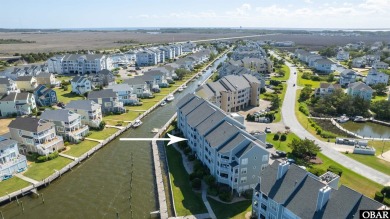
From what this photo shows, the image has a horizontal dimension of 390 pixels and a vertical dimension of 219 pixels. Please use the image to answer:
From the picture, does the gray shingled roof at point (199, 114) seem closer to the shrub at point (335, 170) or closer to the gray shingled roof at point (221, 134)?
the gray shingled roof at point (221, 134)

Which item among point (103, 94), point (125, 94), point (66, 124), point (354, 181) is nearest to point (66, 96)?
point (125, 94)

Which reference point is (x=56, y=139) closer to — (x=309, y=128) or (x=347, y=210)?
(x=347, y=210)

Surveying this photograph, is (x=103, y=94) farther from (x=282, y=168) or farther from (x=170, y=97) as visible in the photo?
(x=282, y=168)

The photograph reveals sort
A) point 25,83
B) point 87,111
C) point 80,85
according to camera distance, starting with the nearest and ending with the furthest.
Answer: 1. point 87,111
2. point 80,85
3. point 25,83

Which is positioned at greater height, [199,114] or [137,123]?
[199,114]

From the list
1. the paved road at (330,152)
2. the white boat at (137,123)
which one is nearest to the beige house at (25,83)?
the white boat at (137,123)

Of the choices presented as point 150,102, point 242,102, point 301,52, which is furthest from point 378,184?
point 301,52

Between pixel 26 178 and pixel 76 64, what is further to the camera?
pixel 76 64

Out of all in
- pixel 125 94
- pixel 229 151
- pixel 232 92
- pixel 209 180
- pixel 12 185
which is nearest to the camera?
pixel 229 151
